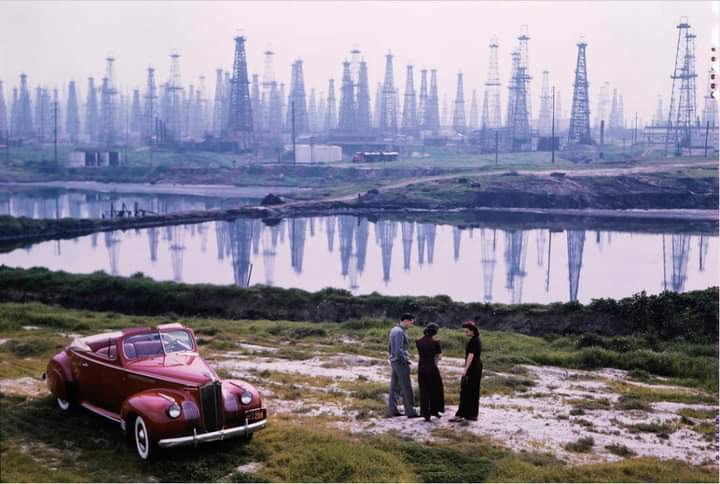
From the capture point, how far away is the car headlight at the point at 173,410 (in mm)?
7484

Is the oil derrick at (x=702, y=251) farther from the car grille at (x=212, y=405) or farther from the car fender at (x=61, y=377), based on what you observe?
the car grille at (x=212, y=405)

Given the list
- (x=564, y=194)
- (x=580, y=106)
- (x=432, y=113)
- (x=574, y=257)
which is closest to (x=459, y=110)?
(x=432, y=113)

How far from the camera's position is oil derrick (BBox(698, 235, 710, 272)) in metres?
33.7

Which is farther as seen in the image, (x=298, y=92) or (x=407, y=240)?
(x=298, y=92)

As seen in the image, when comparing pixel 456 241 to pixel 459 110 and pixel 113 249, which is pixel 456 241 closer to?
pixel 113 249

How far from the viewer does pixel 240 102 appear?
87812 mm

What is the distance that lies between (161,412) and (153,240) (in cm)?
3526

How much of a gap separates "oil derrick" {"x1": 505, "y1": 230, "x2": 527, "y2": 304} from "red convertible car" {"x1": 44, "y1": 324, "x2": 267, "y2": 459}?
55.9 ft

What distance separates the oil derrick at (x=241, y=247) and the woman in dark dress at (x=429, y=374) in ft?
54.6

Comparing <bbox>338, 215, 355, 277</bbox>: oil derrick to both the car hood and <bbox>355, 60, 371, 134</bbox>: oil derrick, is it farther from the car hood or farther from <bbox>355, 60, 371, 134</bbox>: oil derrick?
<bbox>355, 60, 371, 134</bbox>: oil derrick

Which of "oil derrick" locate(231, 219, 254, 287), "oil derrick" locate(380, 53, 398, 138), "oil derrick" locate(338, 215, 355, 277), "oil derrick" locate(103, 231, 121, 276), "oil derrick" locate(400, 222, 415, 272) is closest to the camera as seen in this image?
"oil derrick" locate(231, 219, 254, 287)

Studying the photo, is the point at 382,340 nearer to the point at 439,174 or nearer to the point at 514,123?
the point at 439,174

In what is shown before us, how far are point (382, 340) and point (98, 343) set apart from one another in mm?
6971

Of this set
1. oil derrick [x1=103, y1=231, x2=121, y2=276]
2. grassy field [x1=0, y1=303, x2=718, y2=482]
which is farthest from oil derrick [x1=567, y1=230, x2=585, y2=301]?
oil derrick [x1=103, y1=231, x2=121, y2=276]
